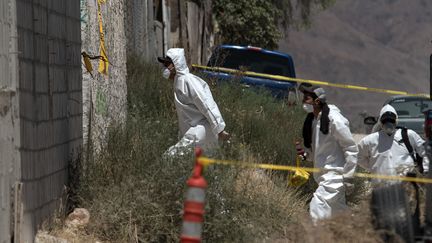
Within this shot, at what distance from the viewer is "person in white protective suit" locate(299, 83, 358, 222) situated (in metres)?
11.5

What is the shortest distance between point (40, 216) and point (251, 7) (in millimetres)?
25090

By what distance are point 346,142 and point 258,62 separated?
10.2 metres

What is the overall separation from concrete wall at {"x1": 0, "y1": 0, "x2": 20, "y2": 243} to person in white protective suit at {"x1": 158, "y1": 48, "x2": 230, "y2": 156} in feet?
10.2

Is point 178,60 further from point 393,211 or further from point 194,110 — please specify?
point 393,211

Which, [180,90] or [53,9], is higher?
[53,9]

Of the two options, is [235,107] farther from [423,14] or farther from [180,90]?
[423,14]

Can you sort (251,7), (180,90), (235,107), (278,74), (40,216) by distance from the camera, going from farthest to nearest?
(251,7)
(278,74)
(235,107)
(180,90)
(40,216)

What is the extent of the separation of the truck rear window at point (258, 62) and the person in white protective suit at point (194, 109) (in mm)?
8784

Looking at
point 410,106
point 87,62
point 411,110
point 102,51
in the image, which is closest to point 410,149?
point 87,62

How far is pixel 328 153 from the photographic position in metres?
11.7

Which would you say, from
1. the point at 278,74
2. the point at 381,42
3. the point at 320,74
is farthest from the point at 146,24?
the point at 381,42

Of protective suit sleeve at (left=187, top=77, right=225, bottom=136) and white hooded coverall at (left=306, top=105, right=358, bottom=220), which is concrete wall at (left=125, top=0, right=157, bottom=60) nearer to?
protective suit sleeve at (left=187, top=77, right=225, bottom=136)

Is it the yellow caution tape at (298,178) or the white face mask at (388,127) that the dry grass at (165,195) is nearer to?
the yellow caution tape at (298,178)

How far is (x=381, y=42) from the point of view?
438 feet
